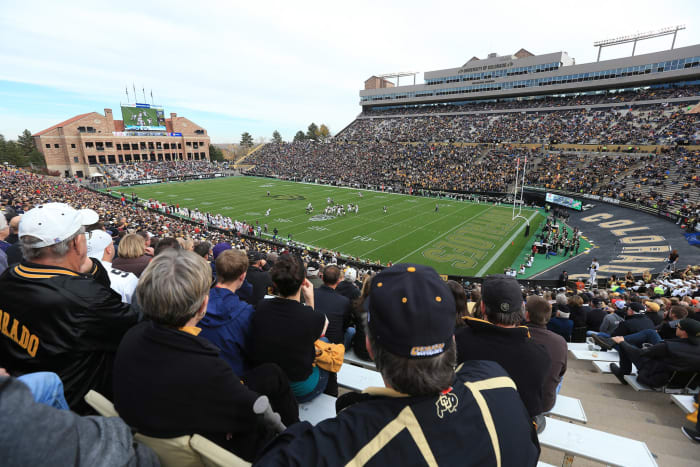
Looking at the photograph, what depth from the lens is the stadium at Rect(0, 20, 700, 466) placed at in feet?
6.38

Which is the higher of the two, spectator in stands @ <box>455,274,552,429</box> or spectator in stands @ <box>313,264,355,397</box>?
spectator in stands @ <box>455,274,552,429</box>

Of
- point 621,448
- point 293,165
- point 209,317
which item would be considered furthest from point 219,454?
point 293,165

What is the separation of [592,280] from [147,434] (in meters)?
21.0

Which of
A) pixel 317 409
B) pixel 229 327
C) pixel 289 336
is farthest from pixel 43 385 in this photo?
pixel 317 409

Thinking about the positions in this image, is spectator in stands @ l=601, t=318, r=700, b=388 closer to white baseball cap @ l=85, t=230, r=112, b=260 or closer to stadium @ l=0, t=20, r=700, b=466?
stadium @ l=0, t=20, r=700, b=466

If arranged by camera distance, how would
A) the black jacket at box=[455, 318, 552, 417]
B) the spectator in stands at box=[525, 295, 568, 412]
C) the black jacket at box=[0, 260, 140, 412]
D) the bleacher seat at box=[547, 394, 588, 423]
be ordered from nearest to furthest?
1. the black jacket at box=[0, 260, 140, 412]
2. the black jacket at box=[455, 318, 552, 417]
3. the spectator in stands at box=[525, 295, 568, 412]
4. the bleacher seat at box=[547, 394, 588, 423]

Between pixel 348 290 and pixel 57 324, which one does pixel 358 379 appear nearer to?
pixel 348 290

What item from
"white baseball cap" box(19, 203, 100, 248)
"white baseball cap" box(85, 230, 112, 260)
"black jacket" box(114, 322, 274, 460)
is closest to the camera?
"black jacket" box(114, 322, 274, 460)

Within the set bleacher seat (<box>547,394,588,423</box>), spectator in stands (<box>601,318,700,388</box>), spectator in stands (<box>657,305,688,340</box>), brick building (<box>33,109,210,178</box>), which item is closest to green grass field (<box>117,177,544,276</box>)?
spectator in stands (<box>657,305,688,340</box>)

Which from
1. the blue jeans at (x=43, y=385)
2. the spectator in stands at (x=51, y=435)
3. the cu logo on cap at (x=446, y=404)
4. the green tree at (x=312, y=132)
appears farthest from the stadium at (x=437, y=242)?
the green tree at (x=312, y=132)

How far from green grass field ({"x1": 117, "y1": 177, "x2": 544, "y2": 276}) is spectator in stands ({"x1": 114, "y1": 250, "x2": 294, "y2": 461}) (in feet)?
66.3

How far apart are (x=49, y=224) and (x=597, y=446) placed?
482cm

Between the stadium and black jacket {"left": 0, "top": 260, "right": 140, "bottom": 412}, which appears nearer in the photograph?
the stadium

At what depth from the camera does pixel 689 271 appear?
14781 mm
